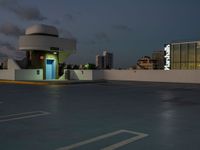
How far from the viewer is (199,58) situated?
A: 1559 inches

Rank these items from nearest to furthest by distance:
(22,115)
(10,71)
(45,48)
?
(22,115) < (45,48) < (10,71)

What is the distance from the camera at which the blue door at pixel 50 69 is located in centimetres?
3281

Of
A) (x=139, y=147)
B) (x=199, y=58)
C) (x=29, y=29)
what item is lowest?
(x=139, y=147)

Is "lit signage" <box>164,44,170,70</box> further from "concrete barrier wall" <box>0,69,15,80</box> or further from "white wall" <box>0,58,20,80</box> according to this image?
"concrete barrier wall" <box>0,69,15,80</box>

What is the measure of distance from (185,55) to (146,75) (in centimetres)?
1451

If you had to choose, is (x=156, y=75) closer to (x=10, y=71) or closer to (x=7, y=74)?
(x=10, y=71)

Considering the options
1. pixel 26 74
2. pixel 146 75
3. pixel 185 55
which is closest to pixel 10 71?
pixel 26 74

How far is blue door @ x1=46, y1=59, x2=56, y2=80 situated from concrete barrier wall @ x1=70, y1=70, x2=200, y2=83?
3.18 meters

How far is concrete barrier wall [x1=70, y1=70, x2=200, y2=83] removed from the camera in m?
27.3

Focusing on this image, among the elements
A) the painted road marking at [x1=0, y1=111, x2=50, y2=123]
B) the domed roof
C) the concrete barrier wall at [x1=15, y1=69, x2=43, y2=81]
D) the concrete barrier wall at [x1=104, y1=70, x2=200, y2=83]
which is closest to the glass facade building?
the concrete barrier wall at [x1=104, y1=70, x2=200, y2=83]

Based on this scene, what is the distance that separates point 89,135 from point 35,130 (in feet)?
4.44

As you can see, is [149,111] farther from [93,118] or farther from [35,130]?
[35,130]

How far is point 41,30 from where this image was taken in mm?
31125

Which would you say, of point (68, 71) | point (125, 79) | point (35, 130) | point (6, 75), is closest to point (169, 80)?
point (125, 79)
